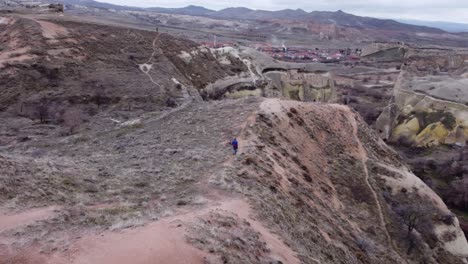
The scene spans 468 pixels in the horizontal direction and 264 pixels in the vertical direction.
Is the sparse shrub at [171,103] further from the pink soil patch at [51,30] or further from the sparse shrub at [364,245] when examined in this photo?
the sparse shrub at [364,245]

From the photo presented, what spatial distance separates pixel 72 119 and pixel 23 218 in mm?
18114

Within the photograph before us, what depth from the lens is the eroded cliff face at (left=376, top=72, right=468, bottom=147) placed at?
1935 inches

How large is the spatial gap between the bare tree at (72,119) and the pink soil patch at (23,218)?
15.2m

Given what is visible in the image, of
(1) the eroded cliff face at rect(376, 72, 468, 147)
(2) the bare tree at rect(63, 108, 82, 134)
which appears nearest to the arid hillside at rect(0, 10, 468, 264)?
(2) the bare tree at rect(63, 108, 82, 134)

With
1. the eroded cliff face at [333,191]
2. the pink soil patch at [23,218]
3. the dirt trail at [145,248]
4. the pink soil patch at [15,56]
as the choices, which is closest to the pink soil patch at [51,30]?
the pink soil patch at [15,56]

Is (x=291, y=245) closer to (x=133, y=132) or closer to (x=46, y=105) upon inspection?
(x=133, y=132)

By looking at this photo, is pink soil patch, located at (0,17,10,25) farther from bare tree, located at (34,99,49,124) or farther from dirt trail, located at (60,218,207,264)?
dirt trail, located at (60,218,207,264)

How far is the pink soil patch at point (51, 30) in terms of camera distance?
40.7 m

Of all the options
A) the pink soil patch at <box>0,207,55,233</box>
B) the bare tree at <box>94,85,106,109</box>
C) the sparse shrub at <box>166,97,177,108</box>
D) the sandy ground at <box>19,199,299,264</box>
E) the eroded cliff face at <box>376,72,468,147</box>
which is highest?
the sandy ground at <box>19,199,299,264</box>

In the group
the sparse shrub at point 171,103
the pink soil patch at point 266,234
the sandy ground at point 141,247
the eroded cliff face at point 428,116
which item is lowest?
the eroded cliff face at point 428,116

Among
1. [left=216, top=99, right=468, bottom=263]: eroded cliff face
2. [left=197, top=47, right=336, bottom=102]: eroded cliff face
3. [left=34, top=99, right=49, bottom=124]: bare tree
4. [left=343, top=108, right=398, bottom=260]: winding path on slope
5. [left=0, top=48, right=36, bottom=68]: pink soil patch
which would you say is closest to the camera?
[left=216, top=99, right=468, bottom=263]: eroded cliff face

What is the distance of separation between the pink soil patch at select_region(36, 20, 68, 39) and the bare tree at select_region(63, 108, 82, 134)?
13.2m

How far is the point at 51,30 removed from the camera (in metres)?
41.8

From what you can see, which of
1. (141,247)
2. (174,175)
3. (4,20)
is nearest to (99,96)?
(4,20)
